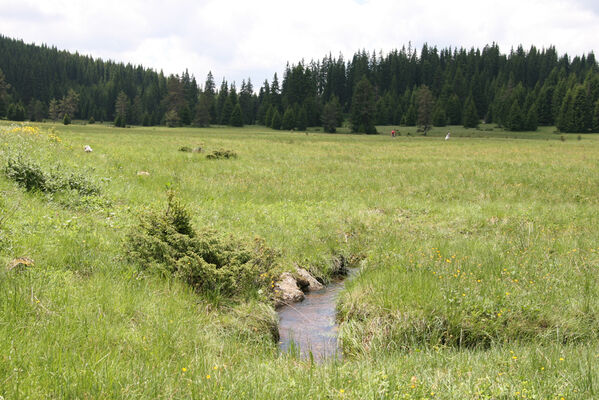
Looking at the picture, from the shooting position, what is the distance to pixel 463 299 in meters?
6.95

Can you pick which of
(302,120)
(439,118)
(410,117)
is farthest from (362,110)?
(439,118)

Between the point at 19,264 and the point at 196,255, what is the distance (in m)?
2.62

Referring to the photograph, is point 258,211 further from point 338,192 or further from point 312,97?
point 312,97

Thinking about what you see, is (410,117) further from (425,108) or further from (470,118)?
(425,108)

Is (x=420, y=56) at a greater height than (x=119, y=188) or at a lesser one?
greater

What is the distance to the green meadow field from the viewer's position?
4.01 metres

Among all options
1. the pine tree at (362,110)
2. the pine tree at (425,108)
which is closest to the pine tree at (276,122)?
the pine tree at (362,110)

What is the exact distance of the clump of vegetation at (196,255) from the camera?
717 cm

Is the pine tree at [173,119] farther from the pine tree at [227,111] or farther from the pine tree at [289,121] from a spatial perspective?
the pine tree at [289,121]

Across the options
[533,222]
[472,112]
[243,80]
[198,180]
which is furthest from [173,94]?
[533,222]

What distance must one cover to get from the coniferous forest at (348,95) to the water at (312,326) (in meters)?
83.0

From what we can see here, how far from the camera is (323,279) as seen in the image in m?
9.72

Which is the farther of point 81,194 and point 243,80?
point 243,80

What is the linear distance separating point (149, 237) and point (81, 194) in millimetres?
6025
